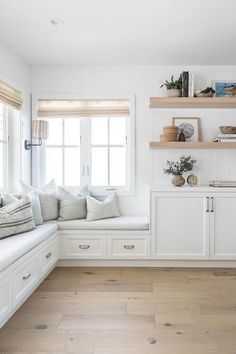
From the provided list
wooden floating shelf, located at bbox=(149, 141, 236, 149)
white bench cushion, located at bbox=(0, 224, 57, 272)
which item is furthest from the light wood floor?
wooden floating shelf, located at bbox=(149, 141, 236, 149)

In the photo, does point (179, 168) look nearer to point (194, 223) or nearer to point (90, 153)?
point (194, 223)

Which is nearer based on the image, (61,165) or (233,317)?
(233,317)

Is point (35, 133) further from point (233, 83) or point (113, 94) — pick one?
point (233, 83)

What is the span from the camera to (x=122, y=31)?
3.19 m

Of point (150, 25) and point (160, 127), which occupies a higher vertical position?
point (150, 25)

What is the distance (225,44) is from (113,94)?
4.71 feet

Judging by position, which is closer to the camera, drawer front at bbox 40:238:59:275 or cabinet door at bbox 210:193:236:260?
drawer front at bbox 40:238:59:275

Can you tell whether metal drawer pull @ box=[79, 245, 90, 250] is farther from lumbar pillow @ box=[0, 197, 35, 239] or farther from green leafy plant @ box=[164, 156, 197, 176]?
green leafy plant @ box=[164, 156, 197, 176]

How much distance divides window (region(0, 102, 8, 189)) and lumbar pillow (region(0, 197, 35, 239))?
0.83 meters

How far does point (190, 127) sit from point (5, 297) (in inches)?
115

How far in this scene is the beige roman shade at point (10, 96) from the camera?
3523 millimetres

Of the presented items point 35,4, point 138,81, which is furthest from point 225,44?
point 35,4

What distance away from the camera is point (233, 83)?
4168 mm

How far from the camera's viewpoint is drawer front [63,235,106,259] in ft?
12.3
